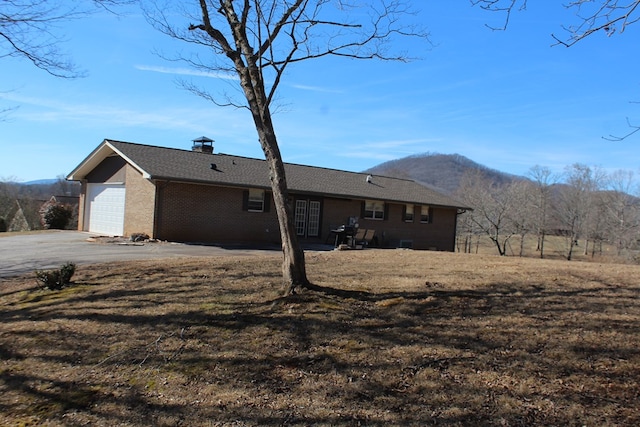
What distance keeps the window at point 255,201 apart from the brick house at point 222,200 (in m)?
0.04

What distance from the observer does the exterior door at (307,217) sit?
23.3 meters

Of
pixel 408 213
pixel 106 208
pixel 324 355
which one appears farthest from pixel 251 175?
pixel 324 355

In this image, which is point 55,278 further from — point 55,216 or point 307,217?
point 55,216

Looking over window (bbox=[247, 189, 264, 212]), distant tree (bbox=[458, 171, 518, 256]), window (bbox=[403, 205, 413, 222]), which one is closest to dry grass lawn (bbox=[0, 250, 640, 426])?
window (bbox=[247, 189, 264, 212])

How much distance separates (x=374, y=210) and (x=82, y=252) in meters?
15.4

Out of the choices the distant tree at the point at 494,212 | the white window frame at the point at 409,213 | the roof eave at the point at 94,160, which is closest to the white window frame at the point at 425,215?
the white window frame at the point at 409,213

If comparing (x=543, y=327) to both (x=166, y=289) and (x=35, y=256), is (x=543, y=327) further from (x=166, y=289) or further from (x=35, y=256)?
(x=35, y=256)

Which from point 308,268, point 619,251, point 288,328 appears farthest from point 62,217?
point 619,251

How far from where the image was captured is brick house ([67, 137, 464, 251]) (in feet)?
62.6

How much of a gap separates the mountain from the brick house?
6409 cm

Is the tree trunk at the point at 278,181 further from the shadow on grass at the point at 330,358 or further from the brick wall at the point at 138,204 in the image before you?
the brick wall at the point at 138,204

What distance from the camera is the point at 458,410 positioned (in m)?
3.77

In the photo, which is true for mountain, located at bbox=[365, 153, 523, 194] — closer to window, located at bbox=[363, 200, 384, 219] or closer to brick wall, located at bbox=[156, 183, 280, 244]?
window, located at bbox=[363, 200, 384, 219]

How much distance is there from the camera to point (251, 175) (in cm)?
2205
